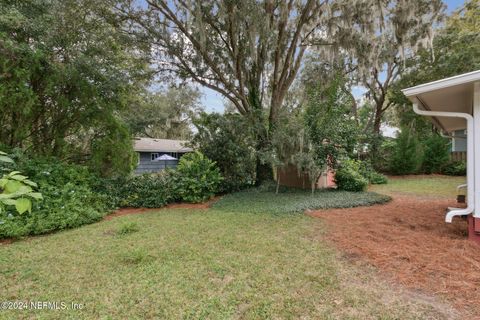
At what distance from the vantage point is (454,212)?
3.52 m

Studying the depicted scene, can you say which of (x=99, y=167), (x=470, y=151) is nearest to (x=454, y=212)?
(x=470, y=151)

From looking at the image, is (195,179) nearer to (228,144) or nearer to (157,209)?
(157,209)

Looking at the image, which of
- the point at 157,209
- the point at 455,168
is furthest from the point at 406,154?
the point at 157,209

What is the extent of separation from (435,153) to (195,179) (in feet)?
38.7

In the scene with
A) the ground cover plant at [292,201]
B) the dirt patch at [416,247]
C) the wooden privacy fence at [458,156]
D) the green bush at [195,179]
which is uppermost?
the wooden privacy fence at [458,156]

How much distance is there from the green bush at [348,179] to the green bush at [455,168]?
24.6 ft

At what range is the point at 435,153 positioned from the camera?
1198 cm

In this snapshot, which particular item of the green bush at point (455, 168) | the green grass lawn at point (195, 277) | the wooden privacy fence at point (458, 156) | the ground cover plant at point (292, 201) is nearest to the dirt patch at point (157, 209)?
the ground cover plant at point (292, 201)

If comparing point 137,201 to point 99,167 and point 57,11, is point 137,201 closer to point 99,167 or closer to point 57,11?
point 99,167

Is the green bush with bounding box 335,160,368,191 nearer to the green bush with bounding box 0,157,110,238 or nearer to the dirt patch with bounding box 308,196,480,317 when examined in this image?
the dirt patch with bounding box 308,196,480,317

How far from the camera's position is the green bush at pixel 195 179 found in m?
6.74

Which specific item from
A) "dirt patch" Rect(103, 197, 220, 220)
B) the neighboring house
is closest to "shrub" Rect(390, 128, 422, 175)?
"dirt patch" Rect(103, 197, 220, 220)

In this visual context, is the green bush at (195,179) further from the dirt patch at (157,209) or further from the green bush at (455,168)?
the green bush at (455,168)

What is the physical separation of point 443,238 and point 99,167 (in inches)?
294
